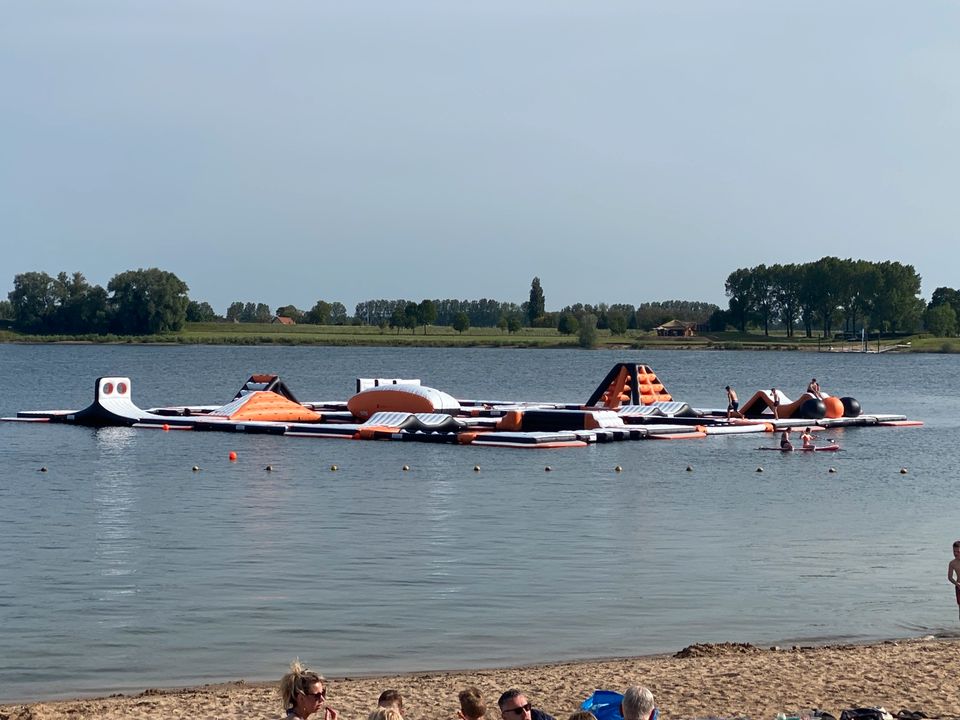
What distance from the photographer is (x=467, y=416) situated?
38438mm

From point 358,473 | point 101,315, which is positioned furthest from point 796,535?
point 101,315

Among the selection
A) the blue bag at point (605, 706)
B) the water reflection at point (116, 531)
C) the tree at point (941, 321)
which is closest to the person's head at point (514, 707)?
the blue bag at point (605, 706)

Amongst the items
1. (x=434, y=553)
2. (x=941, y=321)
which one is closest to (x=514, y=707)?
(x=434, y=553)

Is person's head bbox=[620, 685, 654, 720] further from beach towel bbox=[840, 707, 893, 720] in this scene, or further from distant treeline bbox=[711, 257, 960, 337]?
distant treeline bbox=[711, 257, 960, 337]

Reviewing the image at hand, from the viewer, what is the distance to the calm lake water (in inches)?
471

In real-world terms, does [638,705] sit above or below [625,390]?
below

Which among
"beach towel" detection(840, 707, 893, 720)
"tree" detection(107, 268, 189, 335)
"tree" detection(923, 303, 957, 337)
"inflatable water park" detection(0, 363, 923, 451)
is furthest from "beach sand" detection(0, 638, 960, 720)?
"tree" detection(923, 303, 957, 337)

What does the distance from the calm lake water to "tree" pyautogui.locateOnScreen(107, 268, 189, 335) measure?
10604 centimetres

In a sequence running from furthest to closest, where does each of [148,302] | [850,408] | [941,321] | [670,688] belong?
[941,321], [148,302], [850,408], [670,688]

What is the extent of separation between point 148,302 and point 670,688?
137212mm

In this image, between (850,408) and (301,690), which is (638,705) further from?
(850,408)

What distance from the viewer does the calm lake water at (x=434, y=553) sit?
11961mm

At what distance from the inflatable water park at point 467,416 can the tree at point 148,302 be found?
10078 cm

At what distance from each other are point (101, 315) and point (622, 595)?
138 metres
